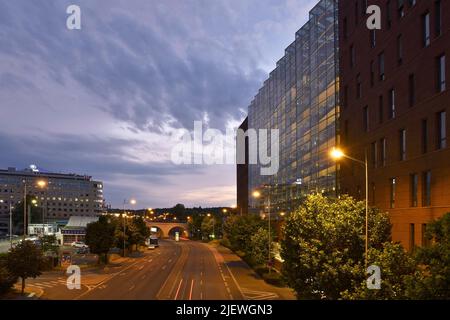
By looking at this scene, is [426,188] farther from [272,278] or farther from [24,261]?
[24,261]

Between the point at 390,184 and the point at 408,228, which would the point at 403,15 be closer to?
the point at 390,184

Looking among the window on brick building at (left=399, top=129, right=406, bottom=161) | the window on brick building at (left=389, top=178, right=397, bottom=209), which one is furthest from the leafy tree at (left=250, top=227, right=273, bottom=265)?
the window on brick building at (left=399, top=129, right=406, bottom=161)

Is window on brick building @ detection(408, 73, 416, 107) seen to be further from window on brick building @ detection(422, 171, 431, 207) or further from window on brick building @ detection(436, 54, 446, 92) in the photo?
window on brick building @ detection(422, 171, 431, 207)

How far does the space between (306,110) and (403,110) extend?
139 feet

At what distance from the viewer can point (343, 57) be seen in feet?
169

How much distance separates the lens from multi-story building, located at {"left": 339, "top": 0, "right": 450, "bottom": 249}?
101 feet

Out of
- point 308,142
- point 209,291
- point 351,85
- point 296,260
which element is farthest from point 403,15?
point 308,142

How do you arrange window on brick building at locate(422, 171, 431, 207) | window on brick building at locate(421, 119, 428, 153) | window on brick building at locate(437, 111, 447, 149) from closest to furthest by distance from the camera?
window on brick building at locate(437, 111, 447, 149), window on brick building at locate(422, 171, 431, 207), window on brick building at locate(421, 119, 428, 153)

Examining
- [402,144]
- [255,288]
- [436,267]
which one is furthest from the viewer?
[255,288]

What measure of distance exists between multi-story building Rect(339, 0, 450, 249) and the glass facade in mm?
14024

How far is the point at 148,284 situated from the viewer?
4884 cm

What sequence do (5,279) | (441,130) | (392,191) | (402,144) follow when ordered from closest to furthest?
(441,130)
(5,279)
(402,144)
(392,191)

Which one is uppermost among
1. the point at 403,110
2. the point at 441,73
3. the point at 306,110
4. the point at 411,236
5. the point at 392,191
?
the point at 306,110

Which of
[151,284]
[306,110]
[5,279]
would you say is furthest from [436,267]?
[306,110]
